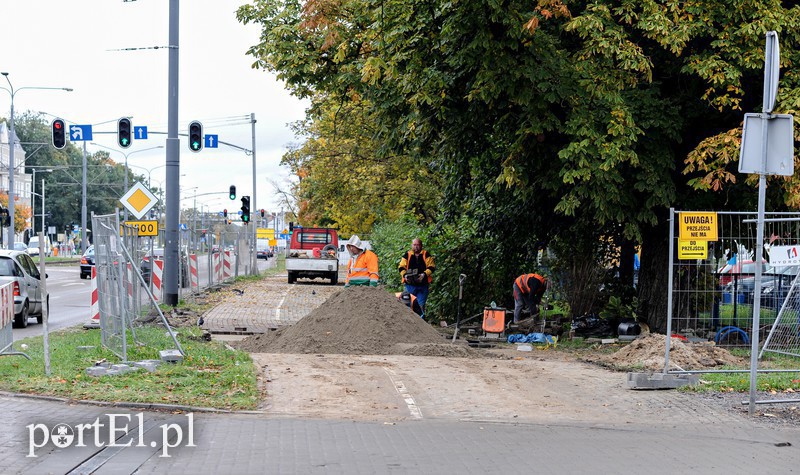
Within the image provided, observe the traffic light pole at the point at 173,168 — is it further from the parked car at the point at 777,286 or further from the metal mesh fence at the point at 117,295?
the parked car at the point at 777,286

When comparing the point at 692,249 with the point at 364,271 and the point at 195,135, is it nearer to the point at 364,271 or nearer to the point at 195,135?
the point at 364,271

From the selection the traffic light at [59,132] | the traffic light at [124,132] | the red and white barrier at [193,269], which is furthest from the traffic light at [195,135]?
the traffic light at [59,132]

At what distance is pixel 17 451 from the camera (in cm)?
729

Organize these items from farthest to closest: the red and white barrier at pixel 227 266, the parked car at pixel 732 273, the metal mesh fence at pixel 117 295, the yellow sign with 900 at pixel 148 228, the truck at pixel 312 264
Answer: the truck at pixel 312 264 → the red and white barrier at pixel 227 266 → the yellow sign with 900 at pixel 148 228 → the parked car at pixel 732 273 → the metal mesh fence at pixel 117 295

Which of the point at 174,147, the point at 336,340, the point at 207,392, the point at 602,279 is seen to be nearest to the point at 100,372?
the point at 207,392

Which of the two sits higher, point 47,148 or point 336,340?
point 47,148

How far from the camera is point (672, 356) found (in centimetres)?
1299

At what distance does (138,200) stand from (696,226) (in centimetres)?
1182

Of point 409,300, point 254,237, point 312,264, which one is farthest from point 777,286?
point 254,237

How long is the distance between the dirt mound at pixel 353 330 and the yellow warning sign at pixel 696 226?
5605mm

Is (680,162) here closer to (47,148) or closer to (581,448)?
(581,448)

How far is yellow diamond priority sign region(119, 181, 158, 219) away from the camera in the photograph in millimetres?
18781

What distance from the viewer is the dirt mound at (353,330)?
603 inches

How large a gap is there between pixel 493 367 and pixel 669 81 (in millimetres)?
6877
